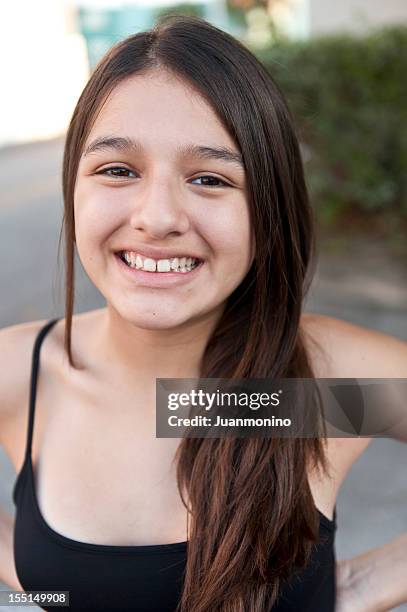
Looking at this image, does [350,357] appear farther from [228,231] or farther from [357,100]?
[357,100]

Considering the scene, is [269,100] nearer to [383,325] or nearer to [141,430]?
[141,430]

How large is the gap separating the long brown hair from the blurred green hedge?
432 cm

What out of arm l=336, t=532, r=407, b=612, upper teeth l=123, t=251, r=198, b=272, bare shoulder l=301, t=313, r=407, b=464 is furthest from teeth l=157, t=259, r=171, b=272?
arm l=336, t=532, r=407, b=612

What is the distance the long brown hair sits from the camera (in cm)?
128

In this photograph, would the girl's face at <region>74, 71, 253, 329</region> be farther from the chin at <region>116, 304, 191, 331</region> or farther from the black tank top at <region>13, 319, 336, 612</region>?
the black tank top at <region>13, 319, 336, 612</region>

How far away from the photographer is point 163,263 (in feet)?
4.24

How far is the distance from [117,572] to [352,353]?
2.17 feet

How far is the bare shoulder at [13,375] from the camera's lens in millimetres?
1629

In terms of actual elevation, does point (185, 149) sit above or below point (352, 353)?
above

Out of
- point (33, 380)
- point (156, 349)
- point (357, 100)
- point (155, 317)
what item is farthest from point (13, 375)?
point (357, 100)

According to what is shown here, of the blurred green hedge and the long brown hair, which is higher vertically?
the blurred green hedge

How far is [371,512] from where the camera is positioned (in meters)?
2.88

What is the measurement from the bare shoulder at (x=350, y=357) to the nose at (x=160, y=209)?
1.58ft

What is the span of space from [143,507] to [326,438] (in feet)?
1.34
